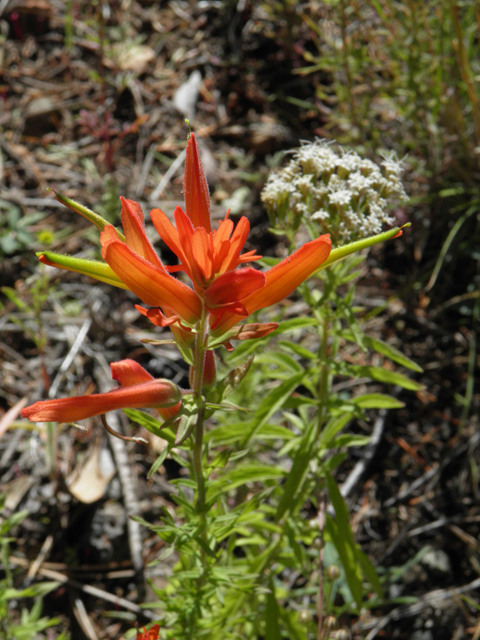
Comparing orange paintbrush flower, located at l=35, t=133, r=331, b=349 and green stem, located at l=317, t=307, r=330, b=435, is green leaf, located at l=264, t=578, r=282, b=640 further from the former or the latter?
orange paintbrush flower, located at l=35, t=133, r=331, b=349

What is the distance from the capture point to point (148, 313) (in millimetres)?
1145

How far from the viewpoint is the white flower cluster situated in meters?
1.81

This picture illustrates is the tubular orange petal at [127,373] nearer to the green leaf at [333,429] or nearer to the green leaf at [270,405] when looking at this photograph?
the green leaf at [270,405]

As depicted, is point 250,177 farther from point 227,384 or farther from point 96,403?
point 96,403

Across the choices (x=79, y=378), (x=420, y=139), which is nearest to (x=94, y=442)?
(x=79, y=378)

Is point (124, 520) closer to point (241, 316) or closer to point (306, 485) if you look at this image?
point (306, 485)

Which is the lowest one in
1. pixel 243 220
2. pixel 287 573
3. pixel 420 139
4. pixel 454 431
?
pixel 287 573

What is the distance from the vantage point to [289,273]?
1.13 meters

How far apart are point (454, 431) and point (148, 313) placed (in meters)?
2.45

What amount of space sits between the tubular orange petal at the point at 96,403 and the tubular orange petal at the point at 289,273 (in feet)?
0.75

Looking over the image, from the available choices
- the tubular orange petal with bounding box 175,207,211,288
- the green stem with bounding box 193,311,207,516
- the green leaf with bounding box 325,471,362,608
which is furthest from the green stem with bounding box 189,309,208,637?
the green leaf with bounding box 325,471,362,608

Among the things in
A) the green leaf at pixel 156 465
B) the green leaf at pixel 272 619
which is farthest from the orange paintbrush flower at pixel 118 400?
the green leaf at pixel 272 619

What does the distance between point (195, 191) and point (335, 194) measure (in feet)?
2.50

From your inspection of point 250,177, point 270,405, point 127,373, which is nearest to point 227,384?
point 127,373
